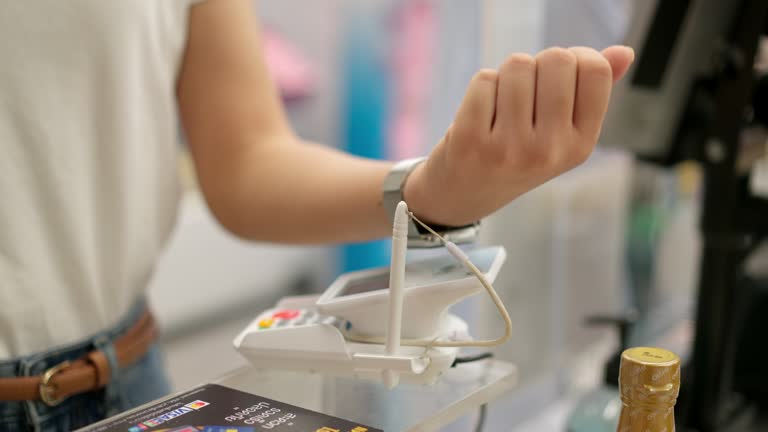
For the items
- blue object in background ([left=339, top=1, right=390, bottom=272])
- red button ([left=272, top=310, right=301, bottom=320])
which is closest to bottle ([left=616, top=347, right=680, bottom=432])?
red button ([left=272, top=310, right=301, bottom=320])

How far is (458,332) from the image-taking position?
47 centimetres

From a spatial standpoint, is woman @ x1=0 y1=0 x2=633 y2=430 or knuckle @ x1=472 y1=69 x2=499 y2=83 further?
woman @ x1=0 y1=0 x2=633 y2=430

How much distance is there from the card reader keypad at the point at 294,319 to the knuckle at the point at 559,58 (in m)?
0.20

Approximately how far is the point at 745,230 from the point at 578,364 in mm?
669

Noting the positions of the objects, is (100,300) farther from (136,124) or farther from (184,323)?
(184,323)

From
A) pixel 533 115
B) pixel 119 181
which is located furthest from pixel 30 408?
pixel 533 115

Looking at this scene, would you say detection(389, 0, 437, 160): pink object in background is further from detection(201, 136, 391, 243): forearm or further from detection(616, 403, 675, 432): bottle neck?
detection(616, 403, 675, 432): bottle neck

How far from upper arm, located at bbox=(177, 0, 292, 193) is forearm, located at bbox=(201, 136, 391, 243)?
13 mm

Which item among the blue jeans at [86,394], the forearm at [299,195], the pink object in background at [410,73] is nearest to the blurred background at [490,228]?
the pink object in background at [410,73]

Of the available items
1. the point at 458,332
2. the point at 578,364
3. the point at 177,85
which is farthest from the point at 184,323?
the point at 458,332

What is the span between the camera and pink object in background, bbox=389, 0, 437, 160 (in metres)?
1.85

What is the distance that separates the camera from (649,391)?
1.19 feet

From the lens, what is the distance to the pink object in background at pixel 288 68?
2.12 metres

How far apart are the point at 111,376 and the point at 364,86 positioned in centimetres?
156
